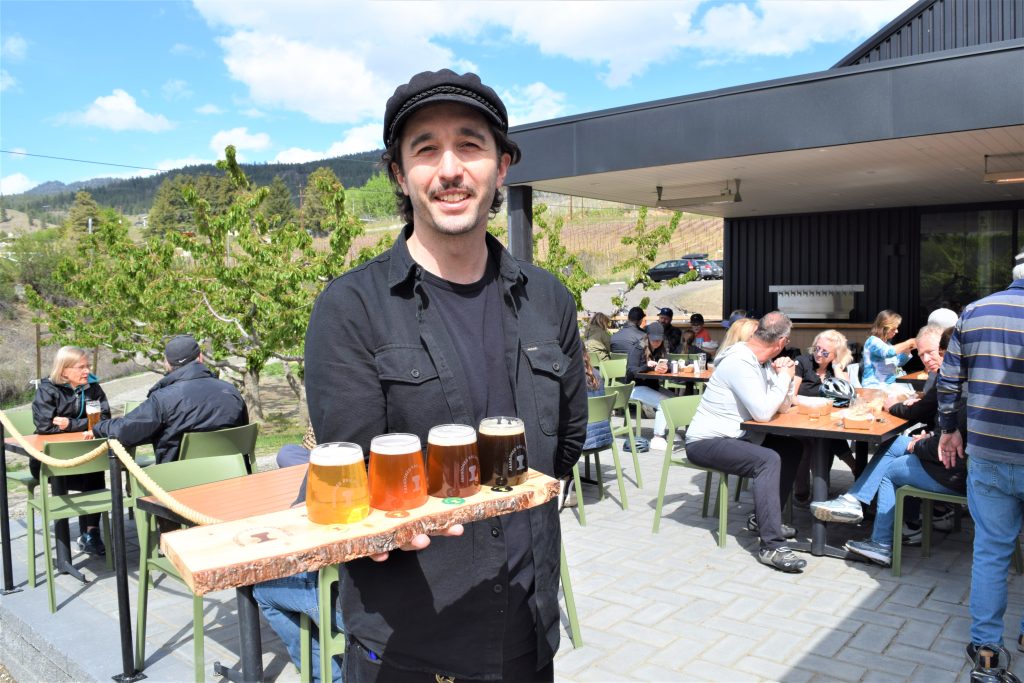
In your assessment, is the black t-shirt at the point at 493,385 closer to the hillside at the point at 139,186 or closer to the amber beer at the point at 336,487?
the amber beer at the point at 336,487

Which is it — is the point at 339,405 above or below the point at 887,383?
above

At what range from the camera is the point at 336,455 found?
4.47 ft

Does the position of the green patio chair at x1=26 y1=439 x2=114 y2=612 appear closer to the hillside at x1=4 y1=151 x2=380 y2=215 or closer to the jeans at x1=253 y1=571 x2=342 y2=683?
the jeans at x1=253 y1=571 x2=342 y2=683

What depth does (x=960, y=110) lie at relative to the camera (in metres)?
6.59

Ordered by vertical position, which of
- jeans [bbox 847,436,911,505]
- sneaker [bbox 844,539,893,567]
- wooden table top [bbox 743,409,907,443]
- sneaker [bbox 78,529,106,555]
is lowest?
sneaker [bbox 844,539,893,567]

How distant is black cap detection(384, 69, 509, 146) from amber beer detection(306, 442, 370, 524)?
696mm

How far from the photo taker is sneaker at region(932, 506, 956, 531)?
18.0 ft

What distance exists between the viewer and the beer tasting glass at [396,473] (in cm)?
138

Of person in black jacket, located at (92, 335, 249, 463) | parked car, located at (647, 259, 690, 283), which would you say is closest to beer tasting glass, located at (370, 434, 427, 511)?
person in black jacket, located at (92, 335, 249, 463)

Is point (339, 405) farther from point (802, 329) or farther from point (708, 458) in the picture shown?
point (802, 329)

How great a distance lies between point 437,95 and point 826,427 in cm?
406

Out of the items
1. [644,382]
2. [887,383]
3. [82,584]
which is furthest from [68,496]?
[887,383]

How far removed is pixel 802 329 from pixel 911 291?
197 centimetres

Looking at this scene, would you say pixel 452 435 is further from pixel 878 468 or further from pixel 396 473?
pixel 878 468
